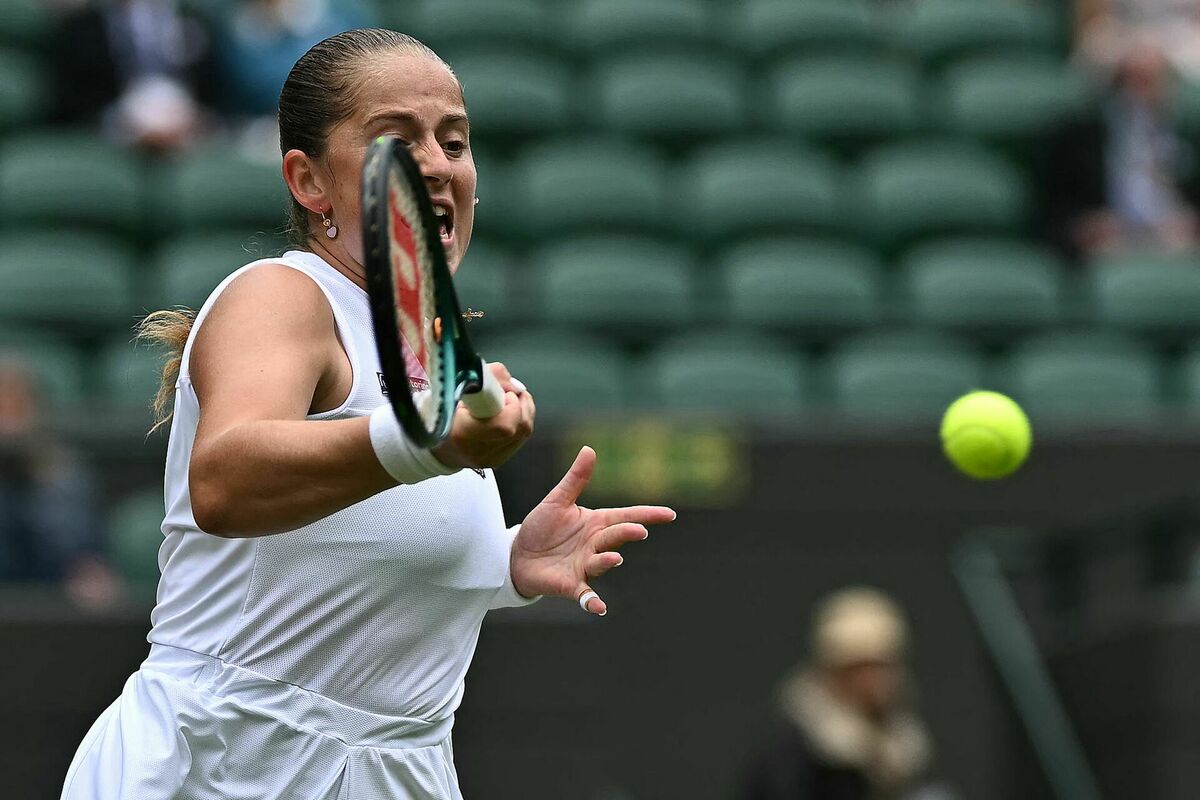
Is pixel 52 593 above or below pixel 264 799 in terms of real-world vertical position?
below

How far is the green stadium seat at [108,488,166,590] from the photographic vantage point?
6844mm

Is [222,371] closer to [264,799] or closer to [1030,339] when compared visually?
[264,799]

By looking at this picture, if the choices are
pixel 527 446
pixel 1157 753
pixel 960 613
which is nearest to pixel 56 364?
pixel 527 446

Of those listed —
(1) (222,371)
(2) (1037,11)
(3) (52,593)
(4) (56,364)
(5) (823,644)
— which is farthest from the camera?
(2) (1037,11)

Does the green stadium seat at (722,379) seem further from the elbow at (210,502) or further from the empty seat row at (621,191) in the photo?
the elbow at (210,502)

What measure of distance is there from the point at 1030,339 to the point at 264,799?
6.53 m

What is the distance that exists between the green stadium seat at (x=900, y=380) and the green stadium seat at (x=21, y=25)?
456cm

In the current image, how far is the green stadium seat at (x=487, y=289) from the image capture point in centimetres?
810

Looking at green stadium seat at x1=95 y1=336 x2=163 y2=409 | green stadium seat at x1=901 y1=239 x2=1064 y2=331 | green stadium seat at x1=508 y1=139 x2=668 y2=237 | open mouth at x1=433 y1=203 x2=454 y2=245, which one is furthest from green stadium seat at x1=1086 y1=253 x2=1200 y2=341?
open mouth at x1=433 y1=203 x2=454 y2=245

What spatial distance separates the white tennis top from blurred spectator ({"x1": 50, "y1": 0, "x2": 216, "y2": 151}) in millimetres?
6723

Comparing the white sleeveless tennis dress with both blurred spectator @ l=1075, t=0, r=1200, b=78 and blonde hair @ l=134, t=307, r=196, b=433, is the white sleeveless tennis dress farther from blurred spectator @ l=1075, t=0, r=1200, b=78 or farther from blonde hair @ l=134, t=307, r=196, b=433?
blurred spectator @ l=1075, t=0, r=1200, b=78

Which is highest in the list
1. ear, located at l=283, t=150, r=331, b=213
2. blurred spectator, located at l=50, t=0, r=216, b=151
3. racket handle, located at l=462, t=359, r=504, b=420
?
ear, located at l=283, t=150, r=331, b=213

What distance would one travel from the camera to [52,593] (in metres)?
6.48

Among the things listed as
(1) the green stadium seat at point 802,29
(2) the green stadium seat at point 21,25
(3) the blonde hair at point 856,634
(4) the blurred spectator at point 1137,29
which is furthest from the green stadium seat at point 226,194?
(4) the blurred spectator at point 1137,29
